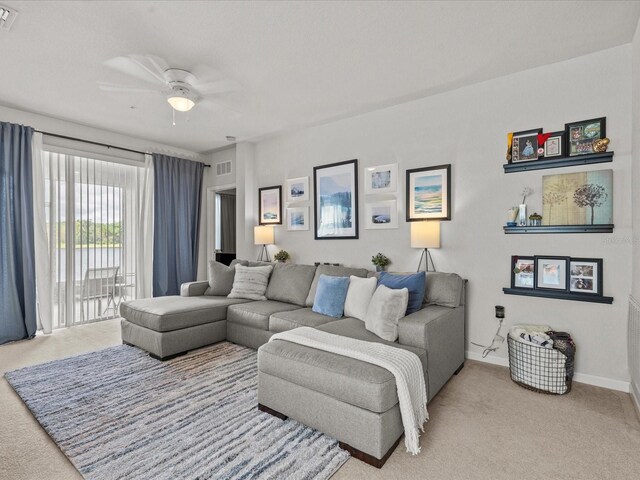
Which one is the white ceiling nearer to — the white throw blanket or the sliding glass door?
the sliding glass door

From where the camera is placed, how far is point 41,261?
4066 millimetres

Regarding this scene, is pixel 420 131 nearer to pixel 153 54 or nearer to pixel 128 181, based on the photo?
pixel 153 54

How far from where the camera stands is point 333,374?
73.9 inches

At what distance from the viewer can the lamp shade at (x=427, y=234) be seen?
129 inches

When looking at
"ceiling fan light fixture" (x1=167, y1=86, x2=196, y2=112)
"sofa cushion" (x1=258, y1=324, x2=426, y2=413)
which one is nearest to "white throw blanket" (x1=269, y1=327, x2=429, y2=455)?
"sofa cushion" (x1=258, y1=324, x2=426, y2=413)

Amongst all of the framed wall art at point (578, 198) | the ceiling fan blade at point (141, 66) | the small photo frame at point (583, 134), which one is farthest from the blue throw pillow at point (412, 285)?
the ceiling fan blade at point (141, 66)

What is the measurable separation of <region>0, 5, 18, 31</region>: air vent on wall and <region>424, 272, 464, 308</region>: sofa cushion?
3719mm

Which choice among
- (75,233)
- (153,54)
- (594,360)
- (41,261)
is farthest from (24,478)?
(594,360)

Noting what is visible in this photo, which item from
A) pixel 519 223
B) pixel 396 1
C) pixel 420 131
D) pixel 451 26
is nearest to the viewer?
pixel 396 1

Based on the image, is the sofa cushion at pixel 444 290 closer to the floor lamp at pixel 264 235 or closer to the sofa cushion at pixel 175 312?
the sofa cushion at pixel 175 312

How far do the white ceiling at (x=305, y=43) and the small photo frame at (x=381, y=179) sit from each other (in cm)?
74

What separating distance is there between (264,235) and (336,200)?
1261 mm

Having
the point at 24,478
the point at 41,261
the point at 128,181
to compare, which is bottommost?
the point at 24,478

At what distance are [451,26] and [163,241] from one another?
481 cm
